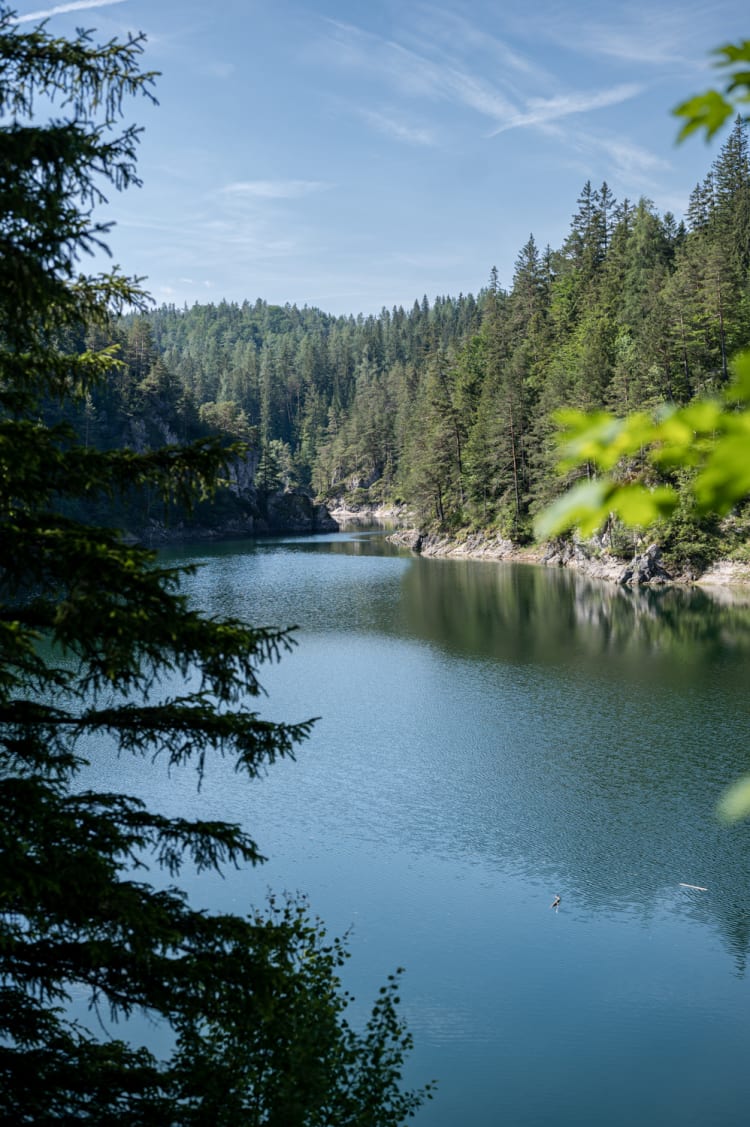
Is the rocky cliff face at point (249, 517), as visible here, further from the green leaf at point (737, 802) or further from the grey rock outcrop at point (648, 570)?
the green leaf at point (737, 802)

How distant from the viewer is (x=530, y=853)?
756 inches

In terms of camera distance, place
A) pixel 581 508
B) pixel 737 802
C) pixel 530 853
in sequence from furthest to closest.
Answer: pixel 530 853
pixel 737 802
pixel 581 508

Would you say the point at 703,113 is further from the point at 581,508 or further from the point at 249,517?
the point at 249,517

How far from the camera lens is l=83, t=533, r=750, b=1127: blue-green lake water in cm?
1309

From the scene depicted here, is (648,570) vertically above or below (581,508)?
below

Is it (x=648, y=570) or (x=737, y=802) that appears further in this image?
(x=648, y=570)

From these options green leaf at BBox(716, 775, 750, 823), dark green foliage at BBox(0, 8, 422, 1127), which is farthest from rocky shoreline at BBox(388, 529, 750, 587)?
green leaf at BBox(716, 775, 750, 823)

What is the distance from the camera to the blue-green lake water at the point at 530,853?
13.1 m

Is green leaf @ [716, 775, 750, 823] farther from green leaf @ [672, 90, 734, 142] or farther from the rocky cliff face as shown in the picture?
the rocky cliff face

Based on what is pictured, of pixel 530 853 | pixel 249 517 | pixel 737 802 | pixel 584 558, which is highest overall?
pixel 249 517

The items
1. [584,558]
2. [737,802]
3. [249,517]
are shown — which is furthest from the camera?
[249,517]

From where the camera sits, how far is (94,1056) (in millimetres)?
6961

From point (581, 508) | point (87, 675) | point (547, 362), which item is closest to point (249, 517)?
point (547, 362)

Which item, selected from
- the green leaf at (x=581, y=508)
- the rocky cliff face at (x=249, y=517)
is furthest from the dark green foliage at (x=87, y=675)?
the rocky cliff face at (x=249, y=517)
